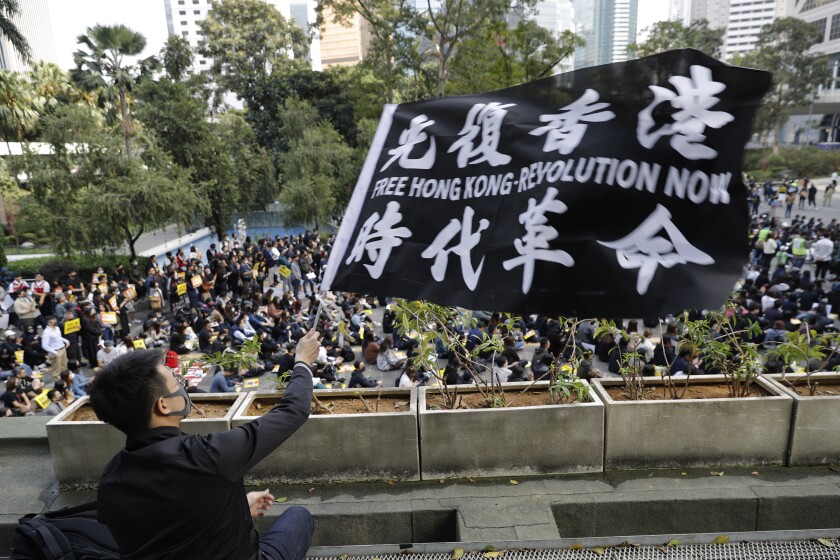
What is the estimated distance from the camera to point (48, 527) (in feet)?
7.54

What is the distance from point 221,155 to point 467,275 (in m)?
22.8

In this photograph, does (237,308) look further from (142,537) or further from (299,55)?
(299,55)

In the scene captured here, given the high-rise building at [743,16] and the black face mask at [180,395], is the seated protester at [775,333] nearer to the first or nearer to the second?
the black face mask at [180,395]

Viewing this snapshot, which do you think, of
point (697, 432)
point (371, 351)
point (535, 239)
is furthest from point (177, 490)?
point (371, 351)

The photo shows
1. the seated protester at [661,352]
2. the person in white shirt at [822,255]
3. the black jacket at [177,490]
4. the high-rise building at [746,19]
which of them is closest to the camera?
the black jacket at [177,490]

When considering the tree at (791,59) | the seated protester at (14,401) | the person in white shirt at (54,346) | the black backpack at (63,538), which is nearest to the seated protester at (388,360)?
the seated protester at (14,401)

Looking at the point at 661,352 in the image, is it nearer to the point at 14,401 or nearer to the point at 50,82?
the point at 14,401

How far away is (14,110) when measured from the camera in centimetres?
2477

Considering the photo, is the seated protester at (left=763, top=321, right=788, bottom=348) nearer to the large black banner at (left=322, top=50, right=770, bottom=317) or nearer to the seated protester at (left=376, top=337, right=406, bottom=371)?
the seated protester at (left=376, top=337, right=406, bottom=371)

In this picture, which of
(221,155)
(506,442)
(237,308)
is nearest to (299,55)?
A: (221,155)

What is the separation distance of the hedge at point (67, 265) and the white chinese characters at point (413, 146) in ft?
54.3

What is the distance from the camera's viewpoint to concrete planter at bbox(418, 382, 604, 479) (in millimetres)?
4000

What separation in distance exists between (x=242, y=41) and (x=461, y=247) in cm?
3978

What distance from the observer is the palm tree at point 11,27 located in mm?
19391
